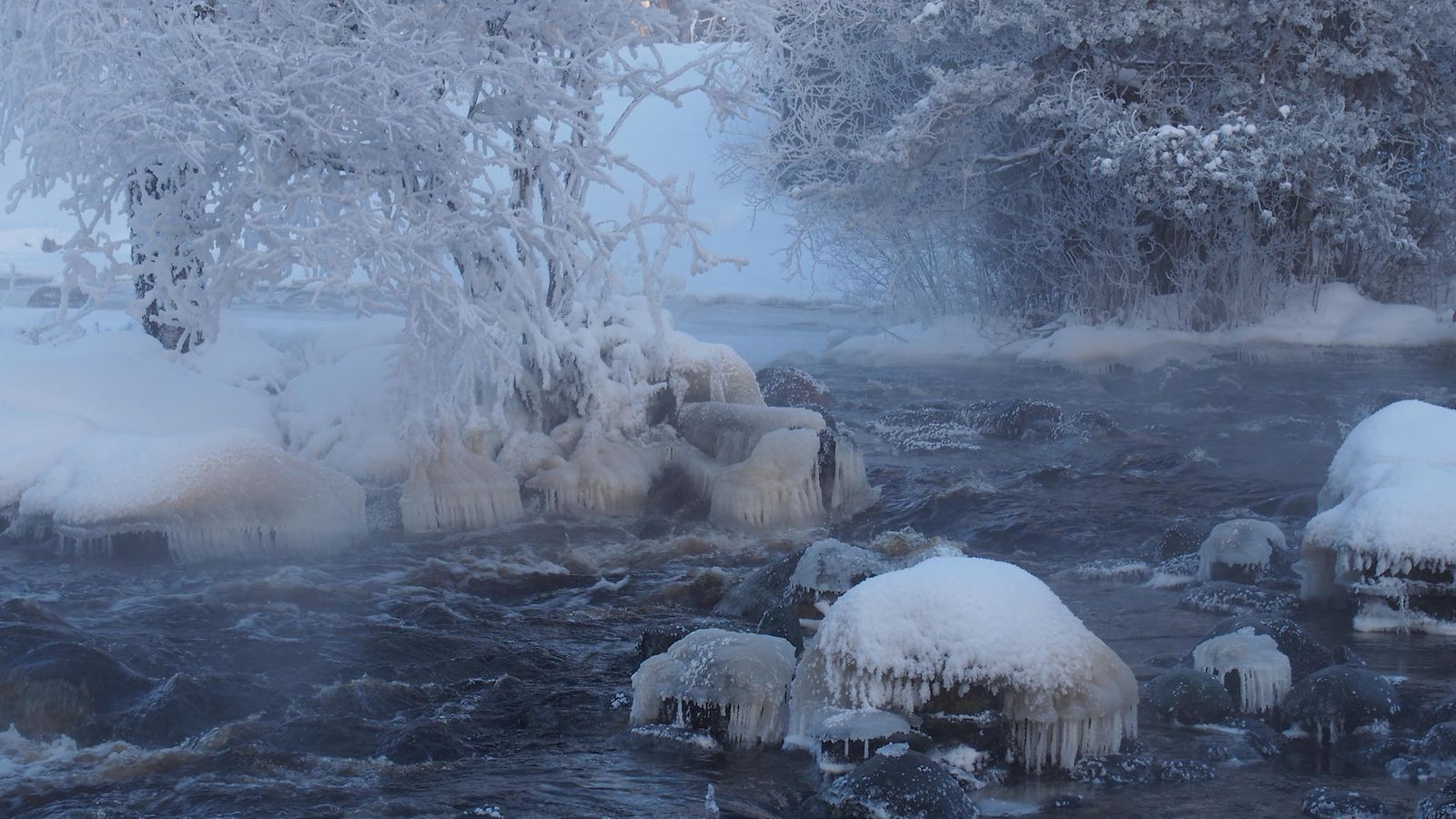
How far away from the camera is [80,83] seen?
9.20 meters

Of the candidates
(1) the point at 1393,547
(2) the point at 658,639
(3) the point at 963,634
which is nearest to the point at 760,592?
(2) the point at 658,639

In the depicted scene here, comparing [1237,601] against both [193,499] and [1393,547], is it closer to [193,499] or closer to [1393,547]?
[1393,547]

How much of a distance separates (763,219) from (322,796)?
2869 centimetres

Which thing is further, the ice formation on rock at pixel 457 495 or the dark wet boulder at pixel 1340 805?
the ice formation on rock at pixel 457 495

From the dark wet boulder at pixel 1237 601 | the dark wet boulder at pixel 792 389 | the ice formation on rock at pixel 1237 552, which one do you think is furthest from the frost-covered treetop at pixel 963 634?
the dark wet boulder at pixel 792 389

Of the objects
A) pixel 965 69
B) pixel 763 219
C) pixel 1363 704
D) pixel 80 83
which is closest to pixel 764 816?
pixel 1363 704

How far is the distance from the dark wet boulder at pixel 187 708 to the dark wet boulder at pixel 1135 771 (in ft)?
10.9

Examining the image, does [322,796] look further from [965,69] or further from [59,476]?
[965,69]

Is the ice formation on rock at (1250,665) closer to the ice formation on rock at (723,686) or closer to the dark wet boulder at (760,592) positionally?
the ice formation on rock at (723,686)

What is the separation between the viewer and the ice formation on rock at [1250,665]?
561 centimetres

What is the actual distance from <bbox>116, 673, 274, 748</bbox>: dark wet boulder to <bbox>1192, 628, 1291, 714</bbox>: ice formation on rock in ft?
13.1

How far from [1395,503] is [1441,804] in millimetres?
2835

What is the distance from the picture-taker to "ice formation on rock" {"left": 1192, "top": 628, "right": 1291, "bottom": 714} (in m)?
5.61

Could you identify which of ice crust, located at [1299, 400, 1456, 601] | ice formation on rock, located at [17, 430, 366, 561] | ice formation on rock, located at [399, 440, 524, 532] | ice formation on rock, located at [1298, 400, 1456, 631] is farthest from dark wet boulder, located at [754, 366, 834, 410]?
ice formation on rock, located at [1298, 400, 1456, 631]
